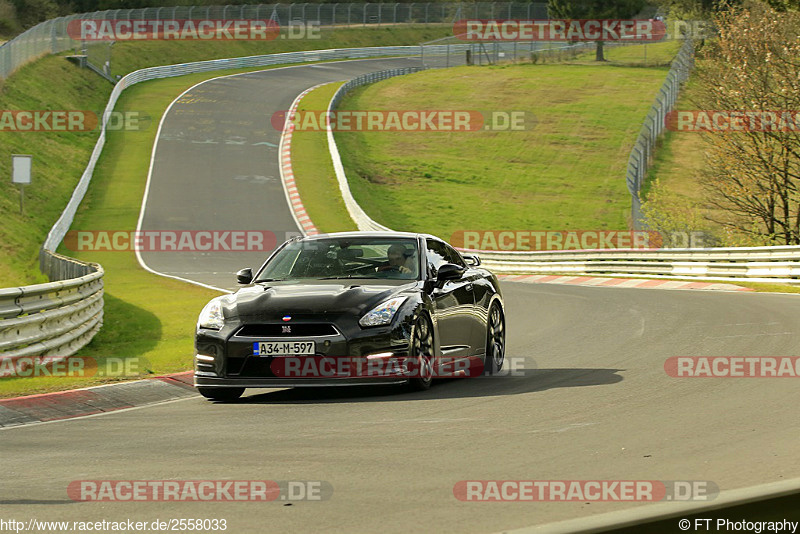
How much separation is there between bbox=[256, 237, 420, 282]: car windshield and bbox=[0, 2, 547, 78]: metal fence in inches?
2142

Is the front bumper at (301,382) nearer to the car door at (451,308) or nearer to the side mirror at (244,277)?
the car door at (451,308)

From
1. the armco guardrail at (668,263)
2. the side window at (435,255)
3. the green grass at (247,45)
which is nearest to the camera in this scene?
the side window at (435,255)

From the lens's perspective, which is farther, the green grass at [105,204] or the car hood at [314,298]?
the green grass at [105,204]

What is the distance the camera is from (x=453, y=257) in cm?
1198

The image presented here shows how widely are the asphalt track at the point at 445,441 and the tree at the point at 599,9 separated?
79674 millimetres

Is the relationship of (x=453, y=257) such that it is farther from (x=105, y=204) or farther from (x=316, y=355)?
(x=105, y=204)

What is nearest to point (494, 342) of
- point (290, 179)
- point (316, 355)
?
point (316, 355)

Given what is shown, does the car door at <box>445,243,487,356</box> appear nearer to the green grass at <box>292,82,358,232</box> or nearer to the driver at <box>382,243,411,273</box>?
the driver at <box>382,243,411,273</box>

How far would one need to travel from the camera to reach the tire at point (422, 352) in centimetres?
995

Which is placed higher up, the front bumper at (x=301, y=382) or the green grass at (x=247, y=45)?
the green grass at (x=247, y=45)

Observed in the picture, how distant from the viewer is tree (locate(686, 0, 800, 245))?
33906 millimetres

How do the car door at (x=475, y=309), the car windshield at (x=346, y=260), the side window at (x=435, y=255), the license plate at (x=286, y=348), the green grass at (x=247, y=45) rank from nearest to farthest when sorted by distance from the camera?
1. the license plate at (x=286, y=348)
2. the car windshield at (x=346, y=260)
3. the side window at (x=435, y=255)
4. the car door at (x=475, y=309)
5. the green grass at (x=247, y=45)

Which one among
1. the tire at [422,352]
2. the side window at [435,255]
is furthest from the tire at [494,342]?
the tire at [422,352]
